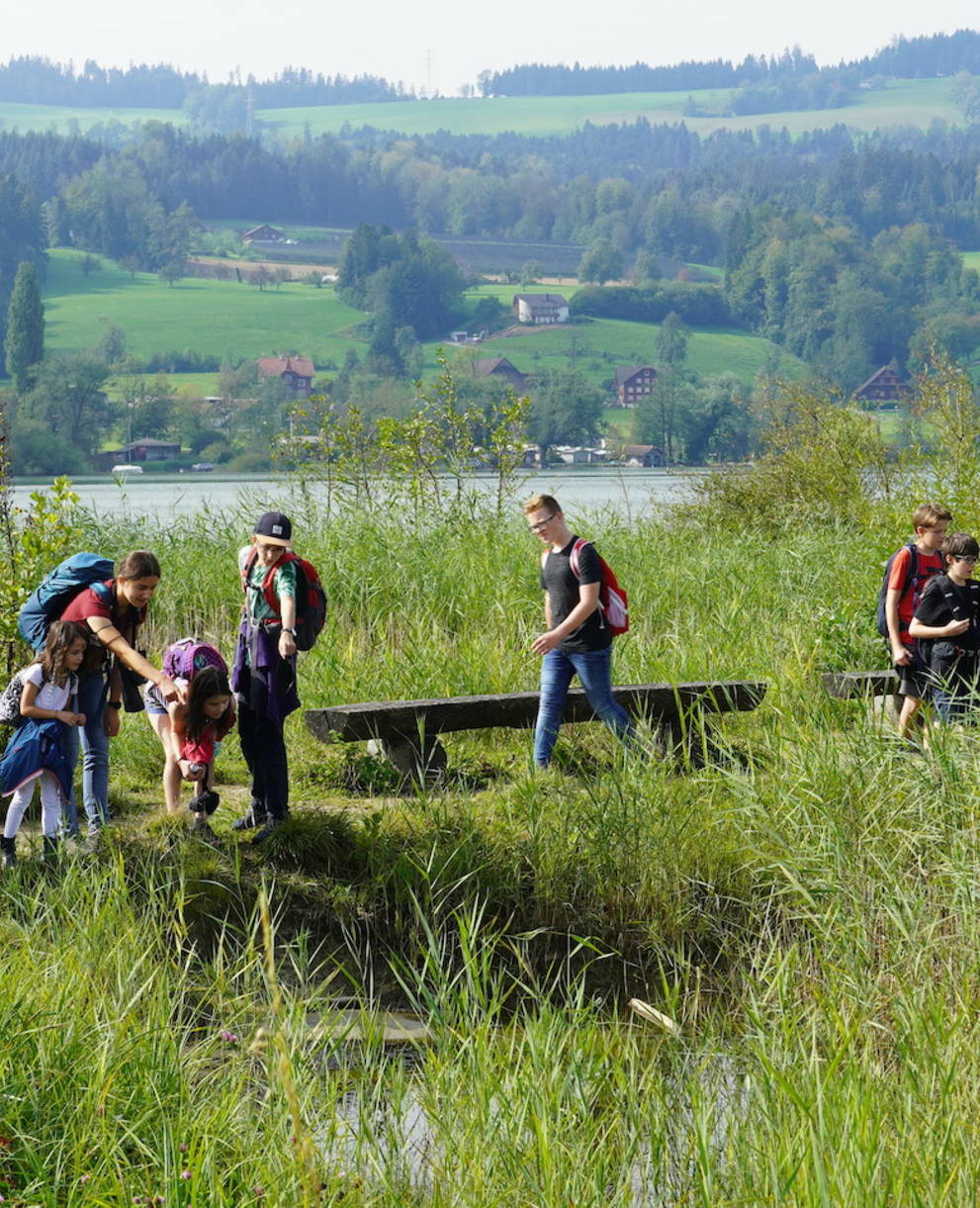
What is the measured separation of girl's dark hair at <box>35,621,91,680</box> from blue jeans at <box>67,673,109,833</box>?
194 millimetres

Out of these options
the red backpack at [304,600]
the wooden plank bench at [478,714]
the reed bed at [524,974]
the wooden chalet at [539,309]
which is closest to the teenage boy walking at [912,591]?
the reed bed at [524,974]

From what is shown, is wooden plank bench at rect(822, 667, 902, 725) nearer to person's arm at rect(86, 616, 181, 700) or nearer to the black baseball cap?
the black baseball cap

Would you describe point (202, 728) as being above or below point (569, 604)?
below

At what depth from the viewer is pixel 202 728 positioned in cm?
661

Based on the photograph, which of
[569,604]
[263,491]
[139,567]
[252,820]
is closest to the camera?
[139,567]

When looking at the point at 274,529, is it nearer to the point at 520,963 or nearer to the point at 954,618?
the point at 520,963

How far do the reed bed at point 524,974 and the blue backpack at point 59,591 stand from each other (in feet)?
3.26

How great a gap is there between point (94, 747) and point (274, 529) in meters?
1.18

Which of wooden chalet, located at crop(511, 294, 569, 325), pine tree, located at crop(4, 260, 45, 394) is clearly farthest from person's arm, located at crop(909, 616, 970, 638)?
wooden chalet, located at crop(511, 294, 569, 325)

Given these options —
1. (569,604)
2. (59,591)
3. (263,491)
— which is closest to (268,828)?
(59,591)

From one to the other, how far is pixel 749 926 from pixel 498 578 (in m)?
5.43

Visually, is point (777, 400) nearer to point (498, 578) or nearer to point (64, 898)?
point (498, 578)

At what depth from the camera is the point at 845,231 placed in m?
136

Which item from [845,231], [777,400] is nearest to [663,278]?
[845,231]
